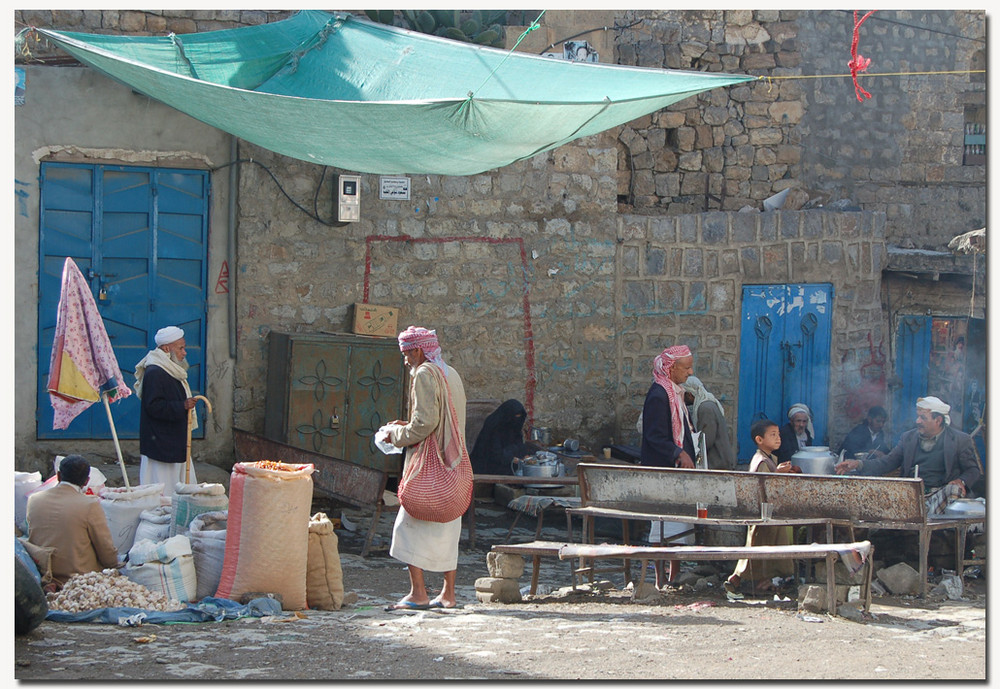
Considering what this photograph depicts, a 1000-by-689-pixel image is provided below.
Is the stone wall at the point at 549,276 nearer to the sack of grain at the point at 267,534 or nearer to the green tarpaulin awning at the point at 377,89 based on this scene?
the green tarpaulin awning at the point at 377,89

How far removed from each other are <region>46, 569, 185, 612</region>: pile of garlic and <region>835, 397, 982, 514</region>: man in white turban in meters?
4.60

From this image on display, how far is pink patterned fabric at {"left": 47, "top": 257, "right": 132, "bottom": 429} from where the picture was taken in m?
6.76

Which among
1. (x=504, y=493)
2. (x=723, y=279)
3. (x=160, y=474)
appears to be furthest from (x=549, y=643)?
(x=723, y=279)

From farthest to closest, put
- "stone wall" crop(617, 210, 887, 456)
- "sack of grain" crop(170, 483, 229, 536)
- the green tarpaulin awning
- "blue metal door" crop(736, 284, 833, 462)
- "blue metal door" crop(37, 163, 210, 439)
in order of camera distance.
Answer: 1. "blue metal door" crop(736, 284, 833, 462)
2. "stone wall" crop(617, 210, 887, 456)
3. "blue metal door" crop(37, 163, 210, 439)
4. the green tarpaulin awning
5. "sack of grain" crop(170, 483, 229, 536)

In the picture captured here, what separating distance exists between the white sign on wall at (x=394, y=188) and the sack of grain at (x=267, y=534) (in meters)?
4.06

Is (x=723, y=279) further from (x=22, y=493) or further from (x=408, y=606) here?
(x=22, y=493)

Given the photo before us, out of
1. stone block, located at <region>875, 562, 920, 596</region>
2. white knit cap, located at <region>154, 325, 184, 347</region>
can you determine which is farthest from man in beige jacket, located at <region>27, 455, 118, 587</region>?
stone block, located at <region>875, 562, 920, 596</region>

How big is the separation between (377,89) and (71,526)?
12.0 ft

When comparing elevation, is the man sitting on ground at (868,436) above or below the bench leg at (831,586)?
above

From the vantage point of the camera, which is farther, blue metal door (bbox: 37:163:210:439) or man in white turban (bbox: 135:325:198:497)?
blue metal door (bbox: 37:163:210:439)

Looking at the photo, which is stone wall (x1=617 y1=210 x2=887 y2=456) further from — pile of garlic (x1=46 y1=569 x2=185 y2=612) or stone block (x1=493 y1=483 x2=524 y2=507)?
pile of garlic (x1=46 y1=569 x2=185 y2=612)

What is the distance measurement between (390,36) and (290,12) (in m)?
1.35

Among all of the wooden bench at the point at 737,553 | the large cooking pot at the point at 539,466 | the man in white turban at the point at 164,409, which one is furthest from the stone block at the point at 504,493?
the man in white turban at the point at 164,409

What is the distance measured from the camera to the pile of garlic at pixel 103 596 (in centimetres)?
568
